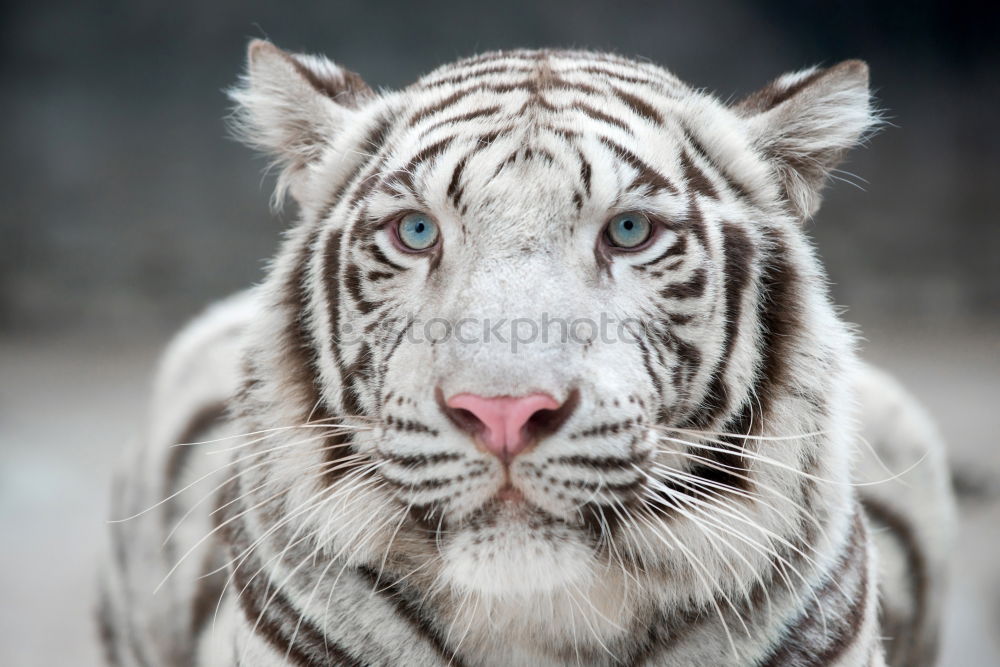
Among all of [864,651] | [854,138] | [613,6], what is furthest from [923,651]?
[613,6]

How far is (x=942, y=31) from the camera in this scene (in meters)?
4.69

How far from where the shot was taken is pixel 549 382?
100 cm

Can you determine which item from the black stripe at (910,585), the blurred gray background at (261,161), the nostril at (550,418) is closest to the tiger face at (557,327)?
the nostril at (550,418)

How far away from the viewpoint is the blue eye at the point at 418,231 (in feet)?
3.90

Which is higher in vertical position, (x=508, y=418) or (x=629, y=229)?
(x=629, y=229)

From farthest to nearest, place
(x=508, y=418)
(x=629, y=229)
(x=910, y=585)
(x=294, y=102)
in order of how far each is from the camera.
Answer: (x=910, y=585), (x=294, y=102), (x=629, y=229), (x=508, y=418)

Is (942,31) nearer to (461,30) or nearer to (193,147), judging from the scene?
(461,30)

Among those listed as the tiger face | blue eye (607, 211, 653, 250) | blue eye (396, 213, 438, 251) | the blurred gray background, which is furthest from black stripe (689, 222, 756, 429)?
the blurred gray background

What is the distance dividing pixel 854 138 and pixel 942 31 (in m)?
3.91

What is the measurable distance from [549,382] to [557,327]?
7 centimetres

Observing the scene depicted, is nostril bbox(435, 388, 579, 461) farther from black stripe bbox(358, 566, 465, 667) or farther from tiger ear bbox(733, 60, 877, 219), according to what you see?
tiger ear bbox(733, 60, 877, 219)

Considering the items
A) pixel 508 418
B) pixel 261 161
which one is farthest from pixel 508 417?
pixel 261 161

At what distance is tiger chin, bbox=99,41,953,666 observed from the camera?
1054mm

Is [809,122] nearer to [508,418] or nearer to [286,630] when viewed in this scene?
[508,418]
